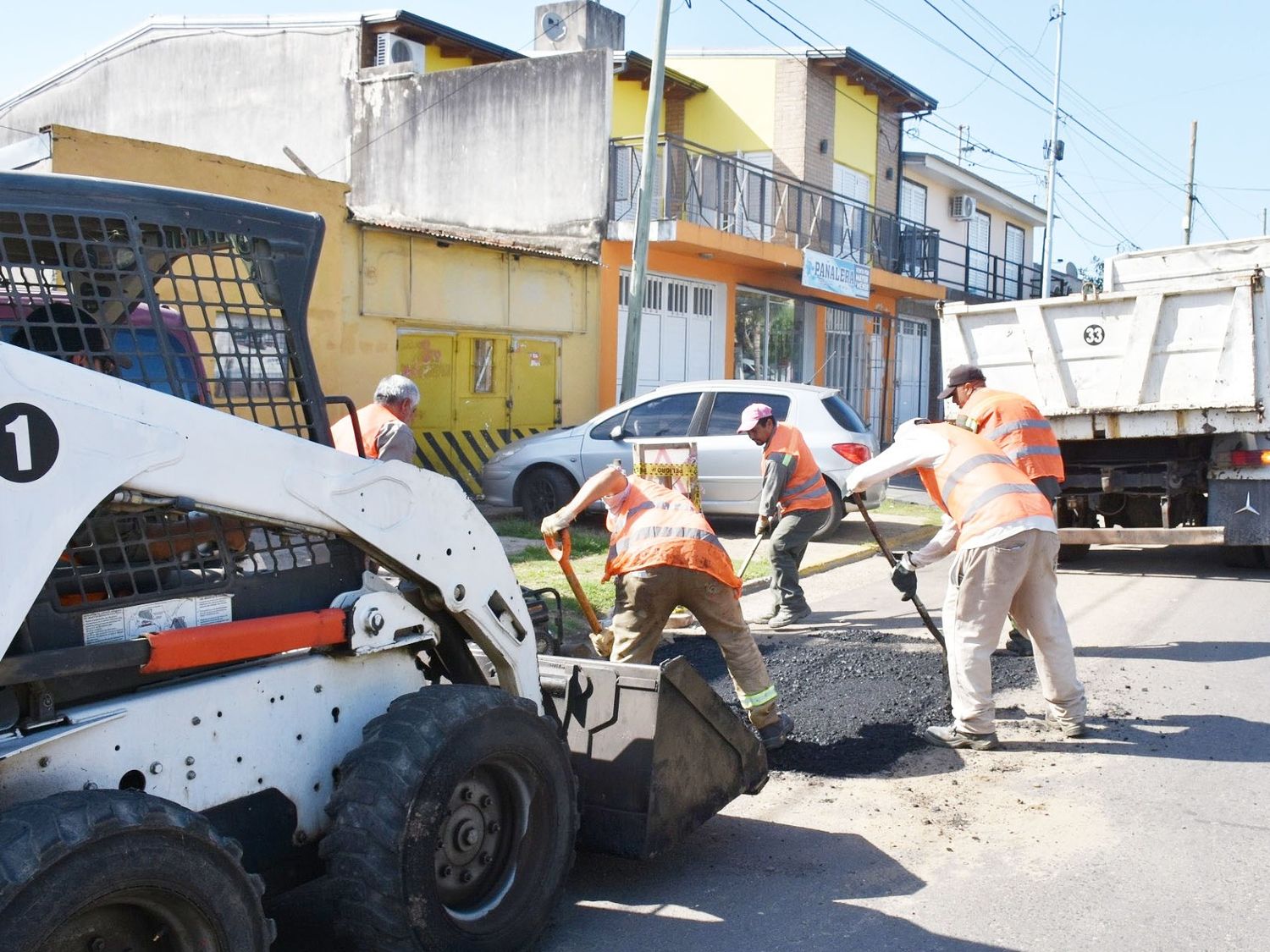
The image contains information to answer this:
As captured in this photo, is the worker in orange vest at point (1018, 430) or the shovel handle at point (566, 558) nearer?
the shovel handle at point (566, 558)

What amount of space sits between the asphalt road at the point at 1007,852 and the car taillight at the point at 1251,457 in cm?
378

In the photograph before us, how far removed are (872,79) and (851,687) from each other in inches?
819

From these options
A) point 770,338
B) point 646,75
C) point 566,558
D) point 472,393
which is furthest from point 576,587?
point 646,75

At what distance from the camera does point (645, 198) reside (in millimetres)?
13820

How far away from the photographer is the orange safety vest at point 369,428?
5.67 m

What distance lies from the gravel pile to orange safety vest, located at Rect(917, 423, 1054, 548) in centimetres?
98

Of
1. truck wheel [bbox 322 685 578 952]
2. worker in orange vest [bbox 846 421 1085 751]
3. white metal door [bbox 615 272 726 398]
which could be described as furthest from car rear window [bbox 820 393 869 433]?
truck wheel [bbox 322 685 578 952]

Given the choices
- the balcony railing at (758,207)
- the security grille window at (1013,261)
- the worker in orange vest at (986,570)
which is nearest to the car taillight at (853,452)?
the worker in orange vest at (986,570)

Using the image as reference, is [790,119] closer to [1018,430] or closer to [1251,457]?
[1251,457]

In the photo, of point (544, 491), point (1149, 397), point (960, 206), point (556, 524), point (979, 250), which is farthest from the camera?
point (960, 206)

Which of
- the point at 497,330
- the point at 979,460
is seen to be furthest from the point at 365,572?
the point at 497,330

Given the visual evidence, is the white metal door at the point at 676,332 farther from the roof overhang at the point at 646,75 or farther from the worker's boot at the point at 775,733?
the worker's boot at the point at 775,733

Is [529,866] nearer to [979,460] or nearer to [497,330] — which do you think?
[979,460]

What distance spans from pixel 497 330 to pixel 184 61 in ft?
33.0
